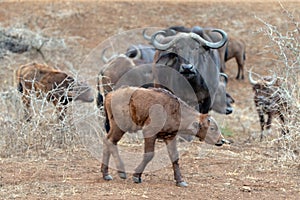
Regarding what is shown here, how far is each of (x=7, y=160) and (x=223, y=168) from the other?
3.25m

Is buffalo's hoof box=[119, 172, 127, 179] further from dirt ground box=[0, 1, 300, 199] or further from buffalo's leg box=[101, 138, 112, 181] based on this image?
buffalo's leg box=[101, 138, 112, 181]

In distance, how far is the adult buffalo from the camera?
35.8ft

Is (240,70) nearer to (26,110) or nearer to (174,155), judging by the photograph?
(26,110)

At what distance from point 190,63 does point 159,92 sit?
299 centimetres

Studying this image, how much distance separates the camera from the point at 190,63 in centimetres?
1080

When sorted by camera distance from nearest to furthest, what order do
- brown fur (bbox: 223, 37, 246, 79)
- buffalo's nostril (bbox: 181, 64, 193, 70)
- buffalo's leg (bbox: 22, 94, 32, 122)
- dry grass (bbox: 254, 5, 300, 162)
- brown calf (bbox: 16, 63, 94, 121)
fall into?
dry grass (bbox: 254, 5, 300, 162) → buffalo's leg (bbox: 22, 94, 32, 122) → buffalo's nostril (bbox: 181, 64, 193, 70) → brown calf (bbox: 16, 63, 94, 121) → brown fur (bbox: 223, 37, 246, 79)

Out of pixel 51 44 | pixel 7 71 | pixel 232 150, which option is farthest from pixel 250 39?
pixel 232 150

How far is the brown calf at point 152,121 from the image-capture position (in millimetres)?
7711

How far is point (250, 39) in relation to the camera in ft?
89.0

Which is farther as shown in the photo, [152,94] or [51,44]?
[51,44]

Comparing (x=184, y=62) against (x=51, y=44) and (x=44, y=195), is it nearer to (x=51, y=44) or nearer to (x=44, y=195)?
(x=44, y=195)

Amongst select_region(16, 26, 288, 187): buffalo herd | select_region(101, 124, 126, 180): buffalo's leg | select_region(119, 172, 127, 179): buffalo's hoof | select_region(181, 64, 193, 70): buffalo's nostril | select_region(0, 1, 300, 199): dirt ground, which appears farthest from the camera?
select_region(181, 64, 193, 70): buffalo's nostril

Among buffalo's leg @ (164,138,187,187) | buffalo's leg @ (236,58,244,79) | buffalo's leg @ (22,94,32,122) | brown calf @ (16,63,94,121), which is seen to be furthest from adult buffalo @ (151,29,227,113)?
buffalo's leg @ (236,58,244,79)

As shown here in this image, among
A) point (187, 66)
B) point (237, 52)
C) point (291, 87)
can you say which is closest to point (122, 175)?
point (187, 66)
